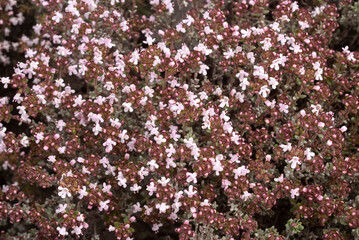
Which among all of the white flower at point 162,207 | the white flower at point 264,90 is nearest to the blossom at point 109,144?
the white flower at point 162,207

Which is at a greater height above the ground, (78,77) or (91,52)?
(78,77)

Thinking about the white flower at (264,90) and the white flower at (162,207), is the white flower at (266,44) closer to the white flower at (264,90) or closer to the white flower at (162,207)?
the white flower at (264,90)

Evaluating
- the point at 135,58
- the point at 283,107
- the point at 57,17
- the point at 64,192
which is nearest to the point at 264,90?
the point at 283,107

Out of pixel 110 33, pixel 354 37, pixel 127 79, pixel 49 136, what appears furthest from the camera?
pixel 354 37

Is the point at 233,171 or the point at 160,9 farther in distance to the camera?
the point at 160,9

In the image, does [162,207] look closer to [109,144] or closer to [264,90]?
[109,144]

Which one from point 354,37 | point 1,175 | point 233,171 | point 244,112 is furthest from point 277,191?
point 1,175

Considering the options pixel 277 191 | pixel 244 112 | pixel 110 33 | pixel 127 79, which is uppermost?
pixel 110 33

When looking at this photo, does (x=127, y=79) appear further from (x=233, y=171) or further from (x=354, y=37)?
(x=354, y=37)
